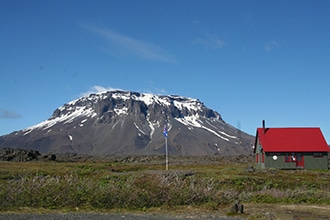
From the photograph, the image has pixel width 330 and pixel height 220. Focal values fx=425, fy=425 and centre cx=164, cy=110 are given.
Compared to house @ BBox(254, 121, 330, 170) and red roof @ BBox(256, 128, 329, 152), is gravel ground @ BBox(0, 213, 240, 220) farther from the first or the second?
red roof @ BBox(256, 128, 329, 152)

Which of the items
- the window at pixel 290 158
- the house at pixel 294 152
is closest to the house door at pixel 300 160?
the house at pixel 294 152

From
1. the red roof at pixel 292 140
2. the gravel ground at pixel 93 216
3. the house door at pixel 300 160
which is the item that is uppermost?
the red roof at pixel 292 140

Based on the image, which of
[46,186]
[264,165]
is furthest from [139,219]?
[264,165]

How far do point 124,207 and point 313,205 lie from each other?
10157 mm

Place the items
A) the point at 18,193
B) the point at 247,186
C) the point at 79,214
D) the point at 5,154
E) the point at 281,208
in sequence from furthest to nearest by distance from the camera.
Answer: the point at 5,154 < the point at 247,186 < the point at 281,208 < the point at 18,193 < the point at 79,214

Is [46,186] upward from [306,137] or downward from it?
downward

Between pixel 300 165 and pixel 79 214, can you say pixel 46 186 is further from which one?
pixel 300 165

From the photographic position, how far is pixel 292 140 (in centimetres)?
6775

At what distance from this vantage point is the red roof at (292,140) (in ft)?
217

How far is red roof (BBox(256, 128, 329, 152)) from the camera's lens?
66.2 meters

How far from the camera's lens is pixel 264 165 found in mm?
66625

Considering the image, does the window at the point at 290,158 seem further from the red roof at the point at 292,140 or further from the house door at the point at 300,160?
the red roof at the point at 292,140

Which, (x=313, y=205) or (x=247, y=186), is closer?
(x=313, y=205)

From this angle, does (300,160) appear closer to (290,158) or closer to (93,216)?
(290,158)
